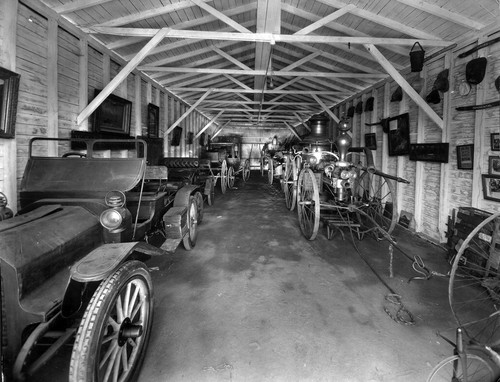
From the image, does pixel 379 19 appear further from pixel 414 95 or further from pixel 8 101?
pixel 8 101

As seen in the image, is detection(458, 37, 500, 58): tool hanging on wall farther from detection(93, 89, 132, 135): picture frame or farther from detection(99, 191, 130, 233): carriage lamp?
detection(93, 89, 132, 135): picture frame

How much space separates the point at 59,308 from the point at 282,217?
454 centimetres

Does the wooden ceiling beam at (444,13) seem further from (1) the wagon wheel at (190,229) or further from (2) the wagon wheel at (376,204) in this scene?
(1) the wagon wheel at (190,229)

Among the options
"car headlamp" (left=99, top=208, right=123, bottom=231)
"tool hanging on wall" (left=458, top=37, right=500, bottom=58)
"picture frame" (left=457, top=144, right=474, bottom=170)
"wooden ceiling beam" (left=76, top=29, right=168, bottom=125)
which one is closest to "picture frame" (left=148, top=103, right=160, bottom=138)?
"wooden ceiling beam" (left=76, top=29, right=168, bottom=125)

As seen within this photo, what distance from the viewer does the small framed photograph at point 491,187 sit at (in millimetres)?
3217

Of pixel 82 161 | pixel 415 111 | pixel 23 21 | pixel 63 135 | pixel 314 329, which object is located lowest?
pixel 314 329

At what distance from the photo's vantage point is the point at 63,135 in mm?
3826

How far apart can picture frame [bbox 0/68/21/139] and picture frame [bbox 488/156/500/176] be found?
217 inches

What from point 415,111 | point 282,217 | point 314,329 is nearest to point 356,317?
point 314,329

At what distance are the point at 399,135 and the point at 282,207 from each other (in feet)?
9.63

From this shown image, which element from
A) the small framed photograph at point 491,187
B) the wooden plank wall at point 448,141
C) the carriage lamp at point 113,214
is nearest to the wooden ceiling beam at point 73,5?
the carriage lamp at point 113,214

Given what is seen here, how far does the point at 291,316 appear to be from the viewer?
2.21 meters

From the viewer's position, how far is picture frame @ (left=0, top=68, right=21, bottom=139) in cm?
275

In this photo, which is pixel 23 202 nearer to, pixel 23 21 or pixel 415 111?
pixel 23 21
